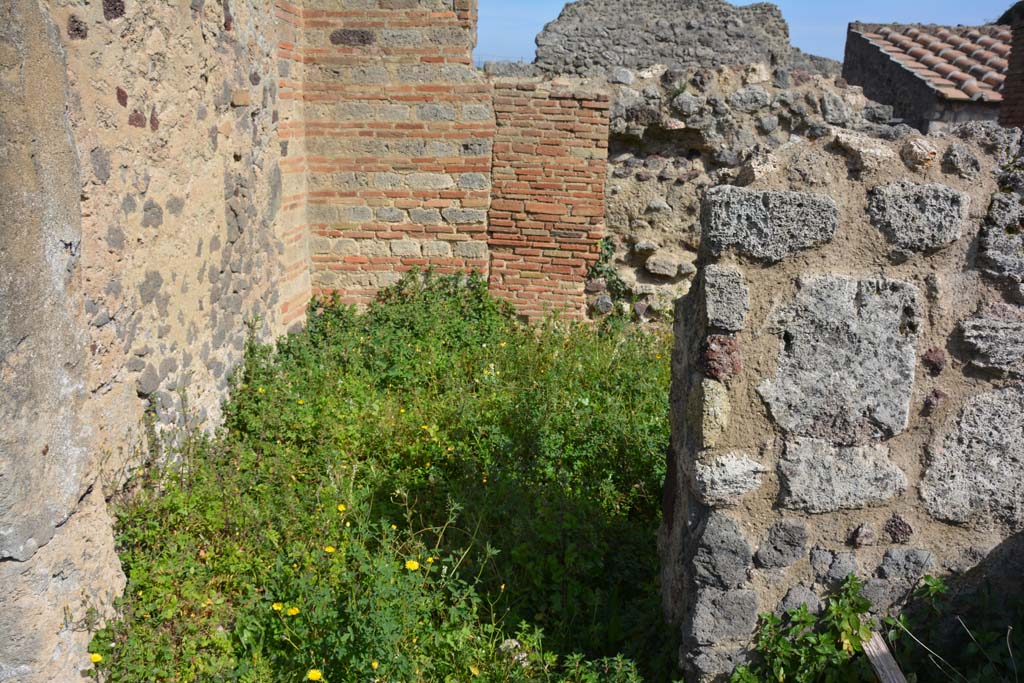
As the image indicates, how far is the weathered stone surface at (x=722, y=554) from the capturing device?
2299 mm

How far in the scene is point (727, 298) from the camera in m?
2.19

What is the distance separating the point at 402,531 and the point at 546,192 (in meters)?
3.62

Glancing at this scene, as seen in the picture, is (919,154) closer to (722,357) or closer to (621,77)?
(722,357)

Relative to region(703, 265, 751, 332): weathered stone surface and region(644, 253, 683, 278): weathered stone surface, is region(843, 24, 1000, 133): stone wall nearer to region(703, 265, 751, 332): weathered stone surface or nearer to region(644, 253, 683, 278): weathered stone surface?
region(644, 253, 683, 278): weathered stone surface

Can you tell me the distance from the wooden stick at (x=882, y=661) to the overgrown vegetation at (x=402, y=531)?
669 mm

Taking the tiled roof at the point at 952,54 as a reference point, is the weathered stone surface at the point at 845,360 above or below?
below

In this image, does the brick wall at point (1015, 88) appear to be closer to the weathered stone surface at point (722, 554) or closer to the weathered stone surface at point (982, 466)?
the weathered stone surface at point (982, 466)

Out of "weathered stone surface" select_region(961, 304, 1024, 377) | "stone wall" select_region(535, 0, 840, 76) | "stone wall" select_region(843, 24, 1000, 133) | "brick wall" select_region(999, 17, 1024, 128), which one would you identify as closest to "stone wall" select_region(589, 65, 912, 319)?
"stone wall" select_region(843, 24, 1000, 133)

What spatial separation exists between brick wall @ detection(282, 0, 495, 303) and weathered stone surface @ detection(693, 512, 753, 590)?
4373mm

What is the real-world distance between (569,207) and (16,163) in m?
4.47

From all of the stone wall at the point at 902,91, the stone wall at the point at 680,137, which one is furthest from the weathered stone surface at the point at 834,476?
the stone wall at the point at 902,91

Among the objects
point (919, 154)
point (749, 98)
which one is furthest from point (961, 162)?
point (749, 98)

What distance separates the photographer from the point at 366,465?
4176mm

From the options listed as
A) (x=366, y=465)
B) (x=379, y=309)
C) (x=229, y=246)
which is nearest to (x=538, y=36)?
(x=379, y=309)
